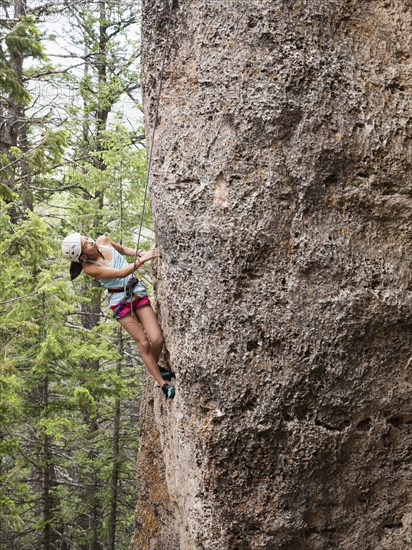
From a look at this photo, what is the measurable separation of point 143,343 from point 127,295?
49cm

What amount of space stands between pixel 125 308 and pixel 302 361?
194 centimetres

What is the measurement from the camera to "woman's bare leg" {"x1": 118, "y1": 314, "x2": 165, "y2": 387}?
19.1 feet

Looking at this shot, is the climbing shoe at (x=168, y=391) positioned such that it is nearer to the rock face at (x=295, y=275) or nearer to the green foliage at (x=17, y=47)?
the rock face at (x=295, y=275)

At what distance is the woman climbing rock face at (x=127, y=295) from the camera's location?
18.7 feet

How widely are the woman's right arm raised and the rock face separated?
680 mm

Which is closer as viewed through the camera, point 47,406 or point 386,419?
point 386,419

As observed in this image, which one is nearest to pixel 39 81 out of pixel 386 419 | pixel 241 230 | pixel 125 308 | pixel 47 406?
pixel 47 406

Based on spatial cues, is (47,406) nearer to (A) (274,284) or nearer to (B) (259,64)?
(A) (274,284)

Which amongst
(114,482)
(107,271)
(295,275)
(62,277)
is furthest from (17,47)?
(114,482)

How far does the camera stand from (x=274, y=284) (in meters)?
4.83

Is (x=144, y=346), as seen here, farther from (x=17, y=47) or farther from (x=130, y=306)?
(x=17, y=47)

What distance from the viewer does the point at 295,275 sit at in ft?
15.9

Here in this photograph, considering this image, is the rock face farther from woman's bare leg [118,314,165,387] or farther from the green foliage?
the green foliage

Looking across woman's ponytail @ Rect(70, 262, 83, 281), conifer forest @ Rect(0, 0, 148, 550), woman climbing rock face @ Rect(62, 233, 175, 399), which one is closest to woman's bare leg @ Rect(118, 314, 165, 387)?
woman climbing rock face @ Rect(62, 233, 175, 399)
